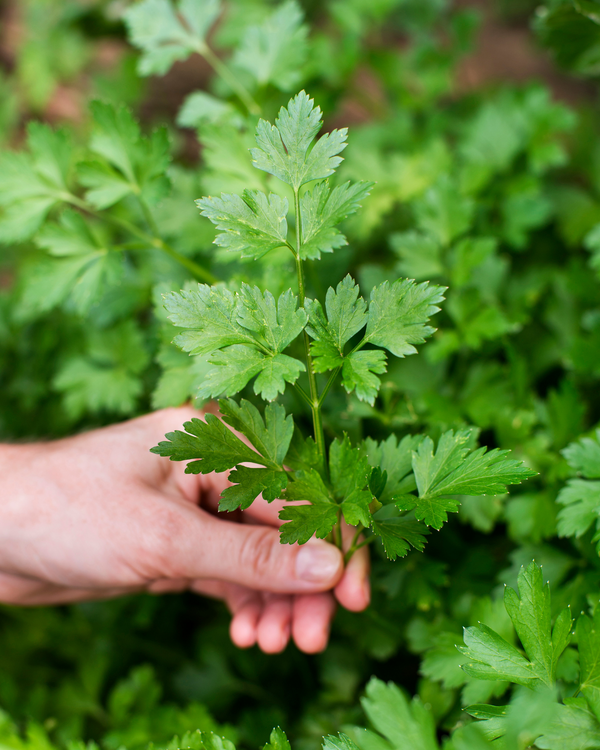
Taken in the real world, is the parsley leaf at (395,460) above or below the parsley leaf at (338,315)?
below

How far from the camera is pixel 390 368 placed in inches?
59.5

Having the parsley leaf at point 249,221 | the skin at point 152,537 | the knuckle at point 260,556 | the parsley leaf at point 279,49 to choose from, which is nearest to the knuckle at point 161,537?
the skin at point 152,537

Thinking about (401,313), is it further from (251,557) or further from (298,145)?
(251,557)

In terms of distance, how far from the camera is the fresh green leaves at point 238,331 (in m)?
0.90

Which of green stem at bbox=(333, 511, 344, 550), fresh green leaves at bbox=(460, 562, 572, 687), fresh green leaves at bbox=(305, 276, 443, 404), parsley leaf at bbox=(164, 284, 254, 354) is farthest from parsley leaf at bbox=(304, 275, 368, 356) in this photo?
fresh green leaves at bbox=(460, 562, 572, 687)

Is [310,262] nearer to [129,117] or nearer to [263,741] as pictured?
[129,117]

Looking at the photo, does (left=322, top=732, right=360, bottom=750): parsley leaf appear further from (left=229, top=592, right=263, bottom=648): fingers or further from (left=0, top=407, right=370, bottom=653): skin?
(left=229, top=592, right=263, bottom=648): fingers

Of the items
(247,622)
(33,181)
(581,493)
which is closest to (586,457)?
(581,493)

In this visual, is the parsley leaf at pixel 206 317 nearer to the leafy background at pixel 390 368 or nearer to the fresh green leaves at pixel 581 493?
the leafy background at pixel 390 368

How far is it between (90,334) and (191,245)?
1.47ft

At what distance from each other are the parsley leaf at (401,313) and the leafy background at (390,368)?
0.25 metres

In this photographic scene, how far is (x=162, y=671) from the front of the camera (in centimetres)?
186

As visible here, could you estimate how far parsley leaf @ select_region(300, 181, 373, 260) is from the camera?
93 cm

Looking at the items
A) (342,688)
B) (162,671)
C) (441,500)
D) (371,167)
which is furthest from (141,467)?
(371,167)
